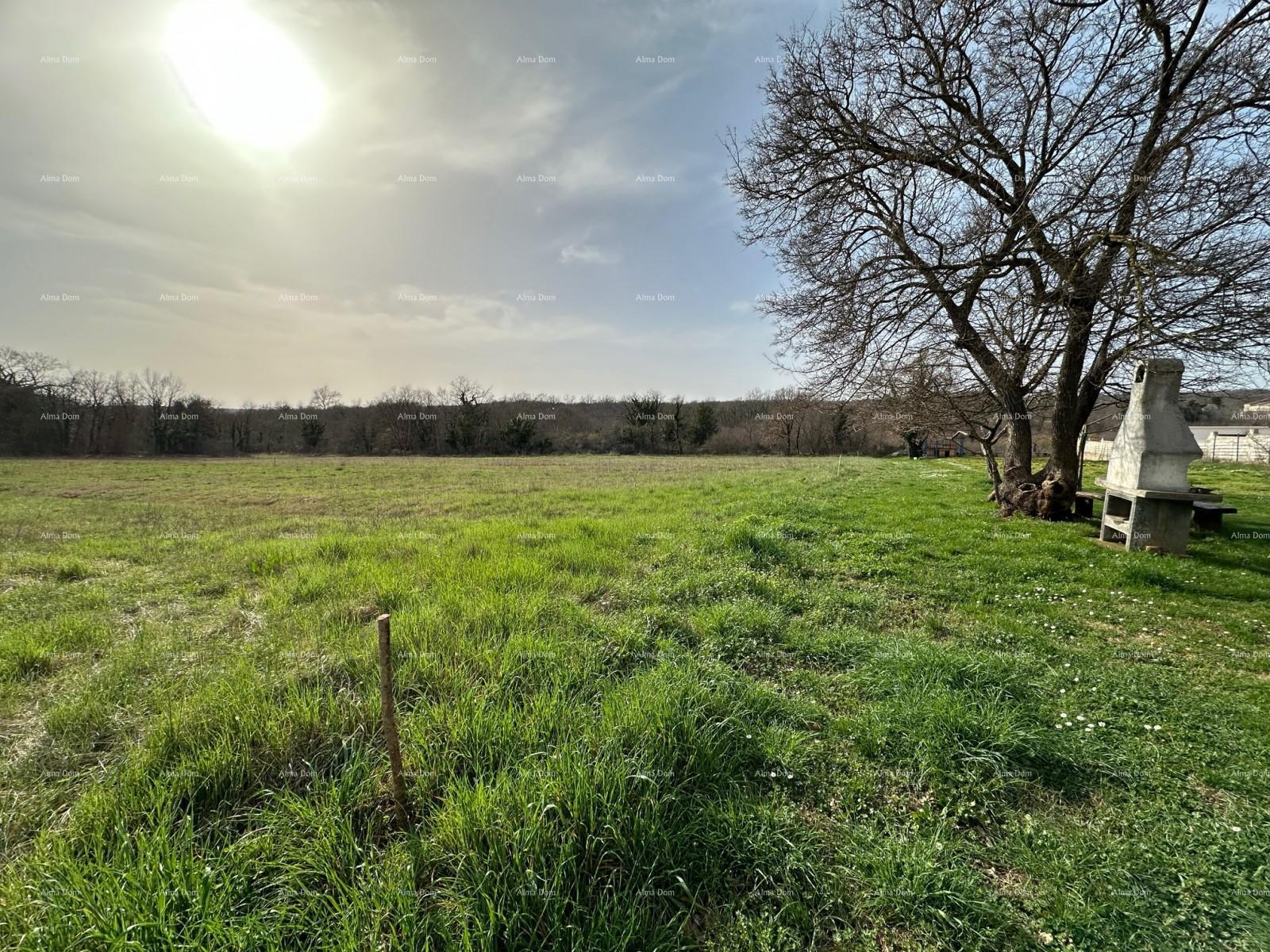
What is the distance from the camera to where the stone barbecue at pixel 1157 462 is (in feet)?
22.6

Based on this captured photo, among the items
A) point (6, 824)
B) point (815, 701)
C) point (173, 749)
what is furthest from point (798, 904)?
point (6, 824)

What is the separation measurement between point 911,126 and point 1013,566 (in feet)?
27.6

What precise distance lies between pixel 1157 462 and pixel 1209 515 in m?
Answer: 3.47

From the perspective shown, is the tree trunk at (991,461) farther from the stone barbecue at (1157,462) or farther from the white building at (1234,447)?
the white building at (1234,447)

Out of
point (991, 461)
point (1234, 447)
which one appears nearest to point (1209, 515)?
point (991, 461)

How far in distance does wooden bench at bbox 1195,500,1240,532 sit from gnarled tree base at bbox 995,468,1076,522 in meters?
1.76

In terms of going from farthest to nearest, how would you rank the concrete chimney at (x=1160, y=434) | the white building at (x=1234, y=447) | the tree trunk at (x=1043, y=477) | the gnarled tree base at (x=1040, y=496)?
the white building at (x=1234, y=447) < the gnarled tree base at (x=1040, y=496) < the tree trunk at (x=1043, y=477) < the concrete chimney at (x=1160, y=434)

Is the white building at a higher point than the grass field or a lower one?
higher

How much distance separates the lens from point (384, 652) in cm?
226

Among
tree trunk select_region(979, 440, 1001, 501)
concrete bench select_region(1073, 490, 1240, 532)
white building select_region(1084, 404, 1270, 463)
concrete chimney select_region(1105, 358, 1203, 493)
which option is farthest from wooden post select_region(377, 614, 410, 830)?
white building select_region(1084, 404, 1270, 463)

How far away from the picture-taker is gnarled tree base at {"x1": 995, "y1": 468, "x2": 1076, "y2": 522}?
978cm

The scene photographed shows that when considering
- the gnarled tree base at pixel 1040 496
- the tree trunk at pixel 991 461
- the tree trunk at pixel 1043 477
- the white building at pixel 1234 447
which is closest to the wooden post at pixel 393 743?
the gnarled tree base at pixel 1040 496

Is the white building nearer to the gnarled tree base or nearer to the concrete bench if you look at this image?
the concrete bench

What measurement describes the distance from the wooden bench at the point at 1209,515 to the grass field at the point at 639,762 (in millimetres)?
3435
